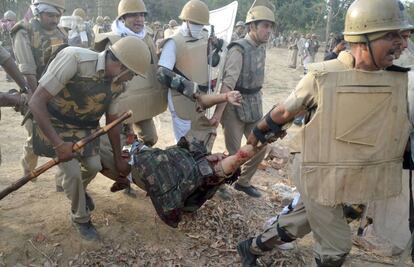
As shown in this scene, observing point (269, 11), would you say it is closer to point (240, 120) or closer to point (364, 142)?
point (240, 120)

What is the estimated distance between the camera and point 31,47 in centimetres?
430

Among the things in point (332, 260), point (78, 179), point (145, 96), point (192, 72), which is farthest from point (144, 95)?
point (332, 260)

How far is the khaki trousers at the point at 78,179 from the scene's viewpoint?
3.41 m

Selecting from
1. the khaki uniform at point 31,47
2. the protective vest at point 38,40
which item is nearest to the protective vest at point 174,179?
the khaki uniform at point 31,47

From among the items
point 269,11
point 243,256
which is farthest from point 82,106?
point 269,11

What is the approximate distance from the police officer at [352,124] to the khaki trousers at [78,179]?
1716 mm

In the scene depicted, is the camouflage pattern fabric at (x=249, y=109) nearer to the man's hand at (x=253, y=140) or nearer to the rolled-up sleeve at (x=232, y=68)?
the rolled-up sleeve at (x=232, y=68)

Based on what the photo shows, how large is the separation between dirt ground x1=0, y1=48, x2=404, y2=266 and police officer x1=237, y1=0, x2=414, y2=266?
3.64 ft

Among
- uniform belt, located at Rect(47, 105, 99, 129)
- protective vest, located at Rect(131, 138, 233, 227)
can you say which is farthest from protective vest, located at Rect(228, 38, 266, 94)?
uniform belt, located at Rect(47, 105, 99, 129)

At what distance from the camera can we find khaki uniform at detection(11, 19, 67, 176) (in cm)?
423

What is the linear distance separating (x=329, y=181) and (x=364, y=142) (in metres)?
0.34

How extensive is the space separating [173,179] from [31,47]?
2223 mm

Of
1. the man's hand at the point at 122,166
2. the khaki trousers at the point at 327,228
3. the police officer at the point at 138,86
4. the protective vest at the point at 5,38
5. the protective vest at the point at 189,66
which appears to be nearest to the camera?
the khaki trousers at the point at 327,228

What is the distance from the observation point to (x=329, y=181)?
8.82 ft
